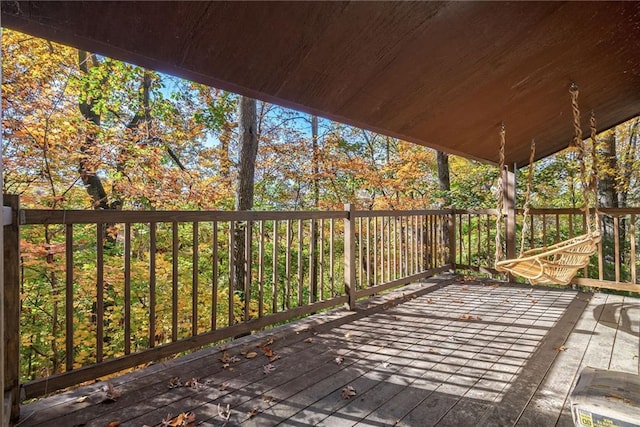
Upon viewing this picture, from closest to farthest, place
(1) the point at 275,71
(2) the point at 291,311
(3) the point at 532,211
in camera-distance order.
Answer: (1) the point at 275,71 → (2) the point at 291,311 → (3) the point at 532,211

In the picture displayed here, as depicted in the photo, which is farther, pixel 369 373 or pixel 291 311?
pixel 291 311

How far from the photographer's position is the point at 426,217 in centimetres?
492

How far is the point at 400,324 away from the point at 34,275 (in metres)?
4.89

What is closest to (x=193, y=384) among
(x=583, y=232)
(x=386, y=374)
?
(x=386, y=374)

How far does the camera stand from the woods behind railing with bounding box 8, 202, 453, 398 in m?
2.09

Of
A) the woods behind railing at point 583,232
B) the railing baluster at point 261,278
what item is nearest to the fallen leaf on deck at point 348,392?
the railing baluster at point 261,278

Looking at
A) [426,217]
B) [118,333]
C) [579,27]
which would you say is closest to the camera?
[579,27]

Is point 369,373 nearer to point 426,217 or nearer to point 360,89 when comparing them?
point 360,89

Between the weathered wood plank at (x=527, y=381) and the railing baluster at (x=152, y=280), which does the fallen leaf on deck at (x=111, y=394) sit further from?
the weathered wood plank at (x=527, y=381)

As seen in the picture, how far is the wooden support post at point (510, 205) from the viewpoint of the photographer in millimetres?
4648

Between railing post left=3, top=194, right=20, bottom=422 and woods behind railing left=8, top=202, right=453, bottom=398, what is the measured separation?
0.09 m

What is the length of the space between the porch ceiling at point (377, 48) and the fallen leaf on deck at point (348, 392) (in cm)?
165

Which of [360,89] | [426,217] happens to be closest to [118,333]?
[426,217]

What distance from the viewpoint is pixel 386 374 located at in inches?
86.7
